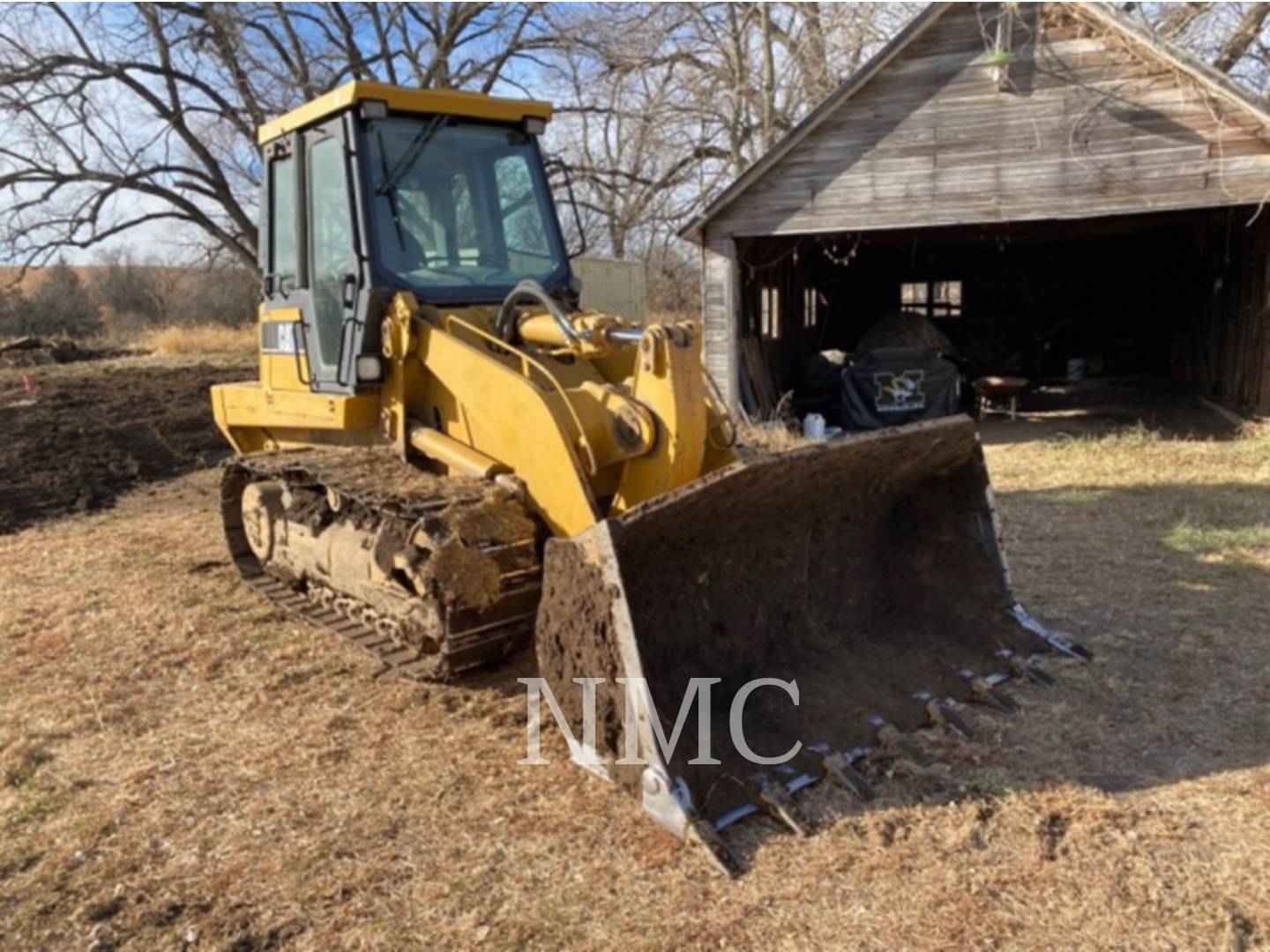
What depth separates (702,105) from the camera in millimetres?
24641

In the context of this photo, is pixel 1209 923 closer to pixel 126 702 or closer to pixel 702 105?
pixel 126 702

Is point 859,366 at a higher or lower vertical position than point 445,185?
lower

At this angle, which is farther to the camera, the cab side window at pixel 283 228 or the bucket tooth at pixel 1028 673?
the cab side window at pixel 283 228

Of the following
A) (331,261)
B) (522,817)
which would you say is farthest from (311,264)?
(522,817)

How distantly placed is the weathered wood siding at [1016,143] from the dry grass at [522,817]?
600 centimetres

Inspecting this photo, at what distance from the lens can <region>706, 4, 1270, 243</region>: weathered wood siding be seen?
9727 mm

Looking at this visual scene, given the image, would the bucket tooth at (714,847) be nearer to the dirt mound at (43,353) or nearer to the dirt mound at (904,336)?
the dirt mound at (904,336)

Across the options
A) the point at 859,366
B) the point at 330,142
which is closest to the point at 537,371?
the point at 330,142

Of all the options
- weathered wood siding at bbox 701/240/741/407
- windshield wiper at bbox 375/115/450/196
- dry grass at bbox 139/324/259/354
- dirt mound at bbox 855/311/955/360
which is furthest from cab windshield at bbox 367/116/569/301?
dry grass at bbox 139/324/259/354

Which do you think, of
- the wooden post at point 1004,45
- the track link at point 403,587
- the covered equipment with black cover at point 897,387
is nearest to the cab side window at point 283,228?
the track link at point 403,587

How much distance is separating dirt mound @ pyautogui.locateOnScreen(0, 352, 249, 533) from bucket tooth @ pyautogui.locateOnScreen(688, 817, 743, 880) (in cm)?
760

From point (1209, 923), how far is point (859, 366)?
10.1 metres

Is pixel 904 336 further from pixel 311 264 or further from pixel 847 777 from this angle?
pixel 847 777

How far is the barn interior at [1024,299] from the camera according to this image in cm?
1406
